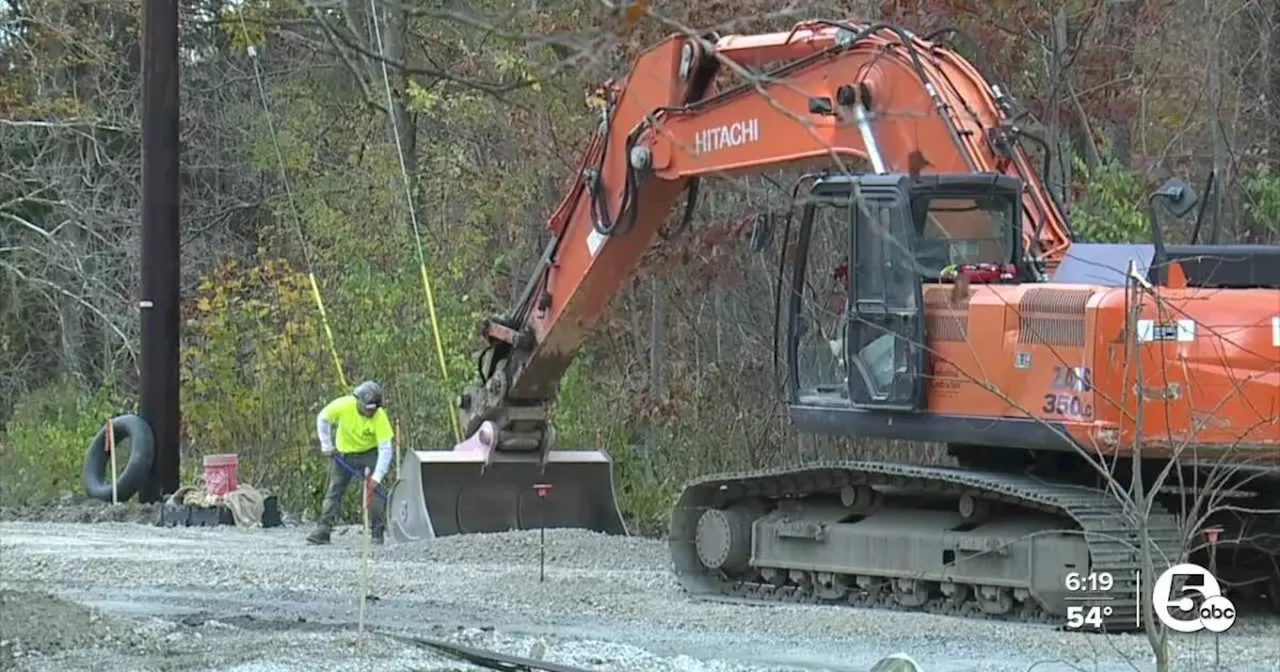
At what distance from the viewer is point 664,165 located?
14.4 m

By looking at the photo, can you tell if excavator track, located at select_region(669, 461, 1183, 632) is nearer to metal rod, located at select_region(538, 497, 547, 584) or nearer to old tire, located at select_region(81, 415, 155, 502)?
metal rod, located at select_region(538, 497, 547, 584)

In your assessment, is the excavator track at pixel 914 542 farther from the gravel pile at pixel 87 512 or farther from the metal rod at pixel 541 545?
the gravel pile at pixel 87 512

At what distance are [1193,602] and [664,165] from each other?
5.53 meters

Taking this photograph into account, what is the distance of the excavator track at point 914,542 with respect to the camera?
11383mm

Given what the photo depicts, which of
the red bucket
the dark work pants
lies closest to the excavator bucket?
the dark work pants

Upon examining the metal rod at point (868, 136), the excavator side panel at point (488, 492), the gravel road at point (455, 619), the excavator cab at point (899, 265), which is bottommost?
the gravel road at point (455, 619)

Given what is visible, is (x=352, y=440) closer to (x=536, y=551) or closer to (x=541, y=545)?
(x=536, y=551)

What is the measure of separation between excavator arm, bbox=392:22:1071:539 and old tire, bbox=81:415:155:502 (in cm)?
536

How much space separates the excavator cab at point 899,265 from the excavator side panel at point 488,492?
399 centimetres

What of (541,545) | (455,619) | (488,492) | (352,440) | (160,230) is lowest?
(455,619)

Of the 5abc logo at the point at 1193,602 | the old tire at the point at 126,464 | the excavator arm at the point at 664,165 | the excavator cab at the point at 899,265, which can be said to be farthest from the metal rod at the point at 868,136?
the old tire at the point at 126,464

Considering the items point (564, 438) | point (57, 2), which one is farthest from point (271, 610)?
point (57, 2)

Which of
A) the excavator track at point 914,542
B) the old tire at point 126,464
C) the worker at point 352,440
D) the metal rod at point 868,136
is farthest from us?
the old tire at point 126,464

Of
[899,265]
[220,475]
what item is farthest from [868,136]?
[220,475]
